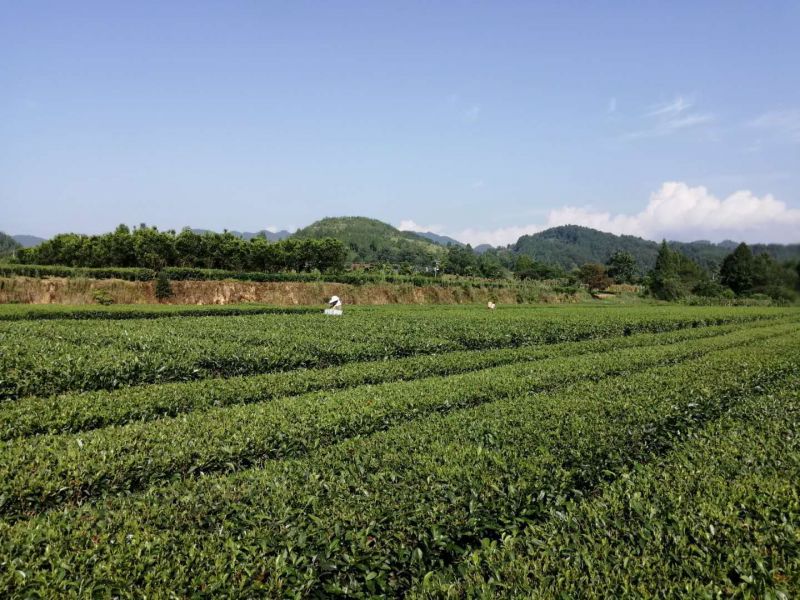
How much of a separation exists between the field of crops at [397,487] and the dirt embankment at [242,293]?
80.4 ft

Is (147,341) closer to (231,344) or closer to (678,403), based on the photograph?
(231,344)

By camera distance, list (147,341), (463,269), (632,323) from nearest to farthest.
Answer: (147,341) → (632,323) → (463,269)

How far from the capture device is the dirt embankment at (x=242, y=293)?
99.7 ft

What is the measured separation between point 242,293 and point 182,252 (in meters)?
18.5

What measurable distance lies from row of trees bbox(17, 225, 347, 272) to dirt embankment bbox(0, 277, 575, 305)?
14714 mm

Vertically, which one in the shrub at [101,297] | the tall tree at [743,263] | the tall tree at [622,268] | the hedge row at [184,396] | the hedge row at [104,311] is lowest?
the hedge row at [184,396]

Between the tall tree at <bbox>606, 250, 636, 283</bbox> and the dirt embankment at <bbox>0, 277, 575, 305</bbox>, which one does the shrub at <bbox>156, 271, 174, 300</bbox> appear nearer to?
the dirt embankment at <bbox>0, 277, 575, 305</bbox>

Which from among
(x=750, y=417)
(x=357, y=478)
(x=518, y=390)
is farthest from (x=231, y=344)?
(x=750, y=417)

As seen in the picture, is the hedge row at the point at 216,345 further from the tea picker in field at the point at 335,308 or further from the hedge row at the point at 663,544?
the hedge row at the point at 663,544

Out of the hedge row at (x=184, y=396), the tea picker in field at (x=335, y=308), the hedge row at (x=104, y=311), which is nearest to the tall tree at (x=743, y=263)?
the hedge row at (x=184, y=396)

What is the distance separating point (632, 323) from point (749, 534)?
981 inches

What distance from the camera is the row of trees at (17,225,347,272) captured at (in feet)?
167

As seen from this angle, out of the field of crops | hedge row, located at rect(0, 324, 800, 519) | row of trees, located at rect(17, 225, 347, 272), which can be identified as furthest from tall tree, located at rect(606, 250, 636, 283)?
hedge row, located at rect(0, 324, 800, 519)

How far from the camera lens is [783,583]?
321cm
